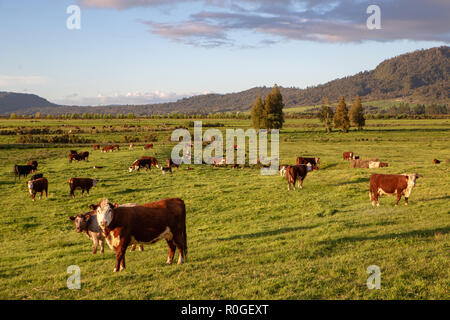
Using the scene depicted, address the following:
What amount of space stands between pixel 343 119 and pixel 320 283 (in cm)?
8206

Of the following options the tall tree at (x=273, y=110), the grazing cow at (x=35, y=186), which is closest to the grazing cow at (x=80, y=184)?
the grazing cow at (x=35, y=186)

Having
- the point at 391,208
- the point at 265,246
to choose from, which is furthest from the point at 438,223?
the point at 265,246

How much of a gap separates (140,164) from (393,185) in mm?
24240

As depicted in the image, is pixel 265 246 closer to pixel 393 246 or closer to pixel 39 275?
pixel 393 246

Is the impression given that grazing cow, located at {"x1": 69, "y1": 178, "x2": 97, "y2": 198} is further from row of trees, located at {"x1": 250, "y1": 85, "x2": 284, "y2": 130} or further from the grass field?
row of trees, located at {"x1": 250, "y1": 85, "x2": 284, "y2": 130}

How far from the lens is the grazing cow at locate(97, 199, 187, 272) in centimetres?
900

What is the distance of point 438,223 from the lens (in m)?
12.8

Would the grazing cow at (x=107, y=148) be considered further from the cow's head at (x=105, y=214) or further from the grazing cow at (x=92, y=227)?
the cow's head at (x=105, y=214)

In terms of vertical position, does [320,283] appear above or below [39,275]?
above

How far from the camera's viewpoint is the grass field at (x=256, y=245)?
25.7 feet

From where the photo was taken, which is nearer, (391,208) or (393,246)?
(393,246)

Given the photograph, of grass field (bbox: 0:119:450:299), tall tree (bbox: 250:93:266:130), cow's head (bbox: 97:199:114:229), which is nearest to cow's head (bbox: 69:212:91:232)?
grass field (bbox: 0:119:450:299)

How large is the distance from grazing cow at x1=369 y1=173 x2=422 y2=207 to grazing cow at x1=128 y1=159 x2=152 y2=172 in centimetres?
2317
